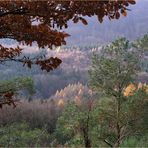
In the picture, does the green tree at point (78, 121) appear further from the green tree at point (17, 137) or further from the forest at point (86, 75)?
the green tree at point (17, 137)

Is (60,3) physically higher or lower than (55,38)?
higher

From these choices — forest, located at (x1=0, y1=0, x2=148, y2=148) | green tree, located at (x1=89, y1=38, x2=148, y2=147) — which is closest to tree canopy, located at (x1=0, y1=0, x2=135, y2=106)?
forest, located at (x1=0, y1=0, x2=148, y2=148)

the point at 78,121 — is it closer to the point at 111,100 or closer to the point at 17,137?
the point at 111,100

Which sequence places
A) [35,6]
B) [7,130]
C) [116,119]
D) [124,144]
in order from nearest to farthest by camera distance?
[35,6] → [124,144] → [116,119] → [7,130]

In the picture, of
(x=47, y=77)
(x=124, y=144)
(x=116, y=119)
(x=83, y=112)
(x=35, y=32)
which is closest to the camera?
(x=35, y=32)

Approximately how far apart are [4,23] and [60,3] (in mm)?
1130

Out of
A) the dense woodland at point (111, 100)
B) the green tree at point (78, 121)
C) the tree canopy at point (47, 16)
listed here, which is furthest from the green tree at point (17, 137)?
the tree canopy at point (47, 16)

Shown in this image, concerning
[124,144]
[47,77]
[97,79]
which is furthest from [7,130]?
[47,77]

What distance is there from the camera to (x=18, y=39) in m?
6.17

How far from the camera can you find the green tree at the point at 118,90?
18.5 meters

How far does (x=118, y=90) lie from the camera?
62.8 ft

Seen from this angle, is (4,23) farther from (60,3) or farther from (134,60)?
(134,60)

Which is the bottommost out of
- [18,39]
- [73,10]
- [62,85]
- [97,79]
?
[62,85]

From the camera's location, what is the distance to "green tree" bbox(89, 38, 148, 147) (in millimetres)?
18531
